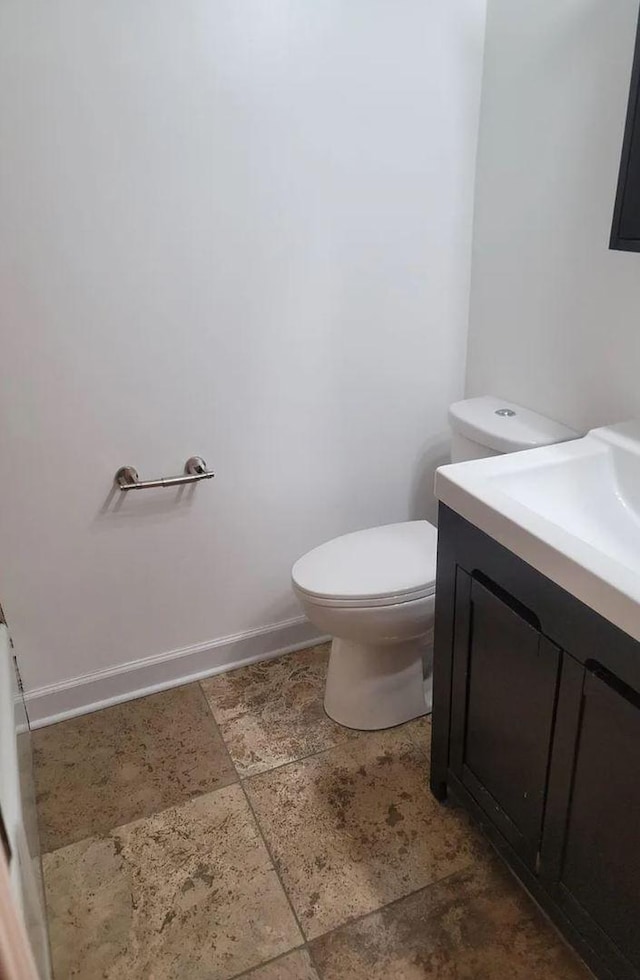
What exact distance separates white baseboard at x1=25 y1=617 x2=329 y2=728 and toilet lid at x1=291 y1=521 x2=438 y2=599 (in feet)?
1.46

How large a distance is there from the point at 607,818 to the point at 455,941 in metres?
0.52

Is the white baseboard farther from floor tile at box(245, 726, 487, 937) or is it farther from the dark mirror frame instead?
the dark mirror frame

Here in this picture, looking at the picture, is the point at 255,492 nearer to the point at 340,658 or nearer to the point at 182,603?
the point at 182,603

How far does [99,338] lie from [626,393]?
1.22 m

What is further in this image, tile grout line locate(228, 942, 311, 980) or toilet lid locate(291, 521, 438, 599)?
toilet lid locate(291, 521, 438, 599)

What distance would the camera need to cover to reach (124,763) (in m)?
1.86

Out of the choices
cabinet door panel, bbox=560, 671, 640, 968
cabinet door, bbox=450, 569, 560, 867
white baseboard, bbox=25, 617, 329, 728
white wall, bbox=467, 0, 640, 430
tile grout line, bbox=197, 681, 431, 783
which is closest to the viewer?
cabinet door panel, bbox=560, 671, 640, 968

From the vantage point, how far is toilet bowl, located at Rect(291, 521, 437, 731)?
172 centimetres

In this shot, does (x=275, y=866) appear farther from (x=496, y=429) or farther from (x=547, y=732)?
(x=496, y=429)

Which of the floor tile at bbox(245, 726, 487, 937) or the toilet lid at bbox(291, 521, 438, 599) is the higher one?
the toilet lid at bbox(291, 521, 438, 599)

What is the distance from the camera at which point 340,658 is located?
1.91 meters

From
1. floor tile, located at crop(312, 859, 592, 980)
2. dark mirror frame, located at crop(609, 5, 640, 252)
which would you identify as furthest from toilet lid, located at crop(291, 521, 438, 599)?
dark mirror frame, located at crop(609, 5, 640, 252)

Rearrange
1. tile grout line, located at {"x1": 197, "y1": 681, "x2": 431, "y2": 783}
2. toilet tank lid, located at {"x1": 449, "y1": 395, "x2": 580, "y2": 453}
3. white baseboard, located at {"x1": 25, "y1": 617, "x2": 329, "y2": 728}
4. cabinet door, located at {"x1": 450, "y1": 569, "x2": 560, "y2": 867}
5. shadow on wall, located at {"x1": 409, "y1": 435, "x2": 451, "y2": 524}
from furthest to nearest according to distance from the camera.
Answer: shadow on wall, located at {"x1": 409, "y1": 435, "x2": 451, "y2": 524} < white baseboard, located at {"x1": 25, "y1": 617, "x2": 329, "y2": 728} < tile grout line, located at {"x1": 197, "y1": 681, "x2": 431, "y2": 783} < toilet tank lid, located at {"x1": 449, "y1": 395, "x2": 580, "y2": 453} < cabinet door, located at {"x1": 450, "y1": 569, "x2": 560, "y2": 867}

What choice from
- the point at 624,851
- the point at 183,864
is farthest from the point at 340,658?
the point at 624,851
